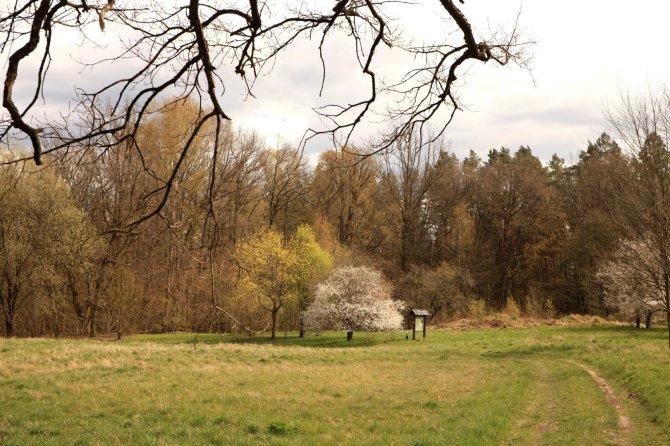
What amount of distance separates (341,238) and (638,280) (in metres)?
28.5

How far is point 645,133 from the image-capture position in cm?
1911

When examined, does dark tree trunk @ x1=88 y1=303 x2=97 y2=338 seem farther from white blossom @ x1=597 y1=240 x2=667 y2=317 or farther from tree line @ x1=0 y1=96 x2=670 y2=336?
white blossom @ x1=597 y1=240 x2=667 y2=317

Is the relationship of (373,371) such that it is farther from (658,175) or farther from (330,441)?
(658,175)

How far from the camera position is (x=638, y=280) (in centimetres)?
2122

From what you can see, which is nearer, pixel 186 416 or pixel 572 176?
pixel 186 416

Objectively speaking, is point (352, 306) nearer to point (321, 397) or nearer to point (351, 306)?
point (351, 306)

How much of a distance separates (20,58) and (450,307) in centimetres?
4245

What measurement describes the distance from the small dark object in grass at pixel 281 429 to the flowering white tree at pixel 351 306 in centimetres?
2268

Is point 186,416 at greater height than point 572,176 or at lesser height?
lesser

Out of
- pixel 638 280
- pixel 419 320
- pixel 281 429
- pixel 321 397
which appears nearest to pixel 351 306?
pixel 419 320

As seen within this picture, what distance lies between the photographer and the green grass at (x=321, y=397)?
8547 millimetres

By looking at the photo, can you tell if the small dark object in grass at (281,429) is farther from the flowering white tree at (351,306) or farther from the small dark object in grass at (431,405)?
the flowering white tree at (351,306)

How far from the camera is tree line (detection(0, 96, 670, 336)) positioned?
30422mm

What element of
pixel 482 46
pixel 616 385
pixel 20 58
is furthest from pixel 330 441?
pixel 616 385
